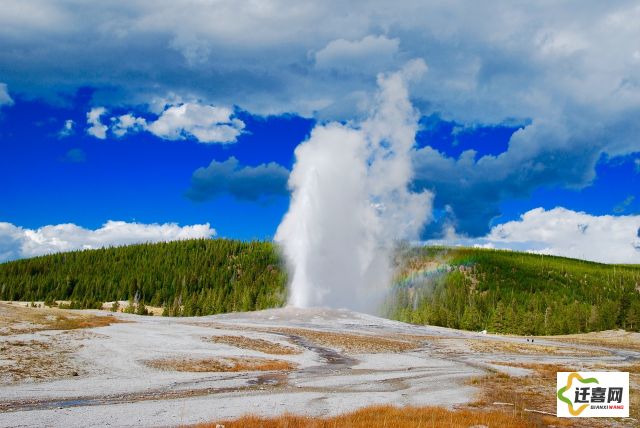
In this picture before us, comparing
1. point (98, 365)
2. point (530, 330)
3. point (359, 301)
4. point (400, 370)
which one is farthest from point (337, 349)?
point (530, 330)

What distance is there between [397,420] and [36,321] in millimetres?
49809

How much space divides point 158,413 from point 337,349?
3868cm

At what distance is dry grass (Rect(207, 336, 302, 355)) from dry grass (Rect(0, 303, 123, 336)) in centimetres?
1528

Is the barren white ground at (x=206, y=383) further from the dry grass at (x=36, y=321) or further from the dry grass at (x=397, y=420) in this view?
the dry grass at (x=36, y=321)

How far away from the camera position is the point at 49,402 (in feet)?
80.2

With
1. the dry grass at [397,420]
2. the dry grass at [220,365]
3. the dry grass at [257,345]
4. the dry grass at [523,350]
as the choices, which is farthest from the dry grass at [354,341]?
the dry grass at [397,420]

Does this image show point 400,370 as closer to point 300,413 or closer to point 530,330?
point 300,413

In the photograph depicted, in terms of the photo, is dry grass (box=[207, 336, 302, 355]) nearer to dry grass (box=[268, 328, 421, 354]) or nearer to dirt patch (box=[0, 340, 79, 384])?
dry grass (box=[268, 328, 421, 354])

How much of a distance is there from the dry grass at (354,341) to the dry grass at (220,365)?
624 inches

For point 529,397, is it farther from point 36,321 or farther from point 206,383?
point 36,321

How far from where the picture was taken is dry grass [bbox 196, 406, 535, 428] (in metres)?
19.2

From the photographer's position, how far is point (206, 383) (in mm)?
32281

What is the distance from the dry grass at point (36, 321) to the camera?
163ft

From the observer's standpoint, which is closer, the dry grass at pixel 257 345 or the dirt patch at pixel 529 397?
the dirt patch at pixel 529 397
